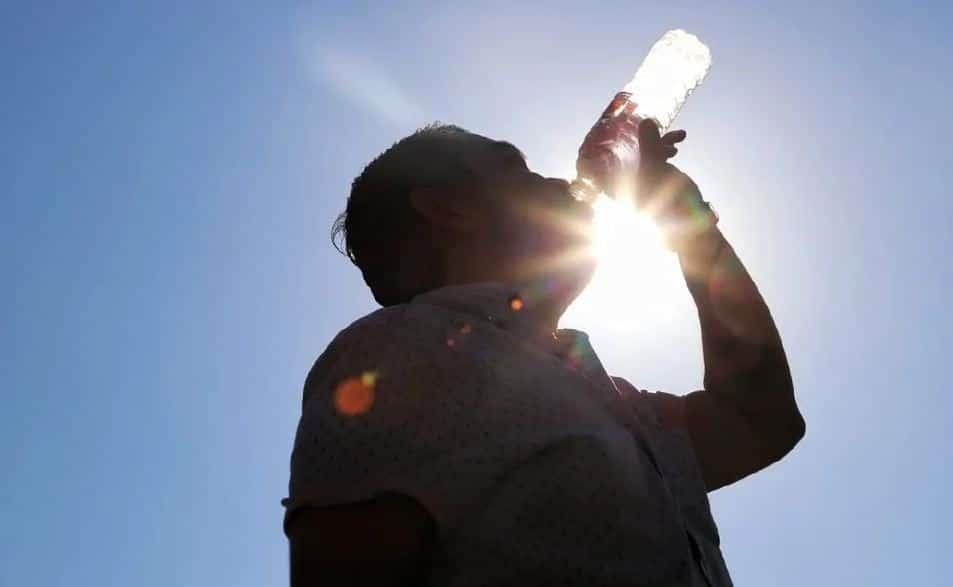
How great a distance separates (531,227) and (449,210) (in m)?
0.21

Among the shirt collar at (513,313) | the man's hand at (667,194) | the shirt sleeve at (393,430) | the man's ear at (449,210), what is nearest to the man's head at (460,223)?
the man's ear at (449,210)

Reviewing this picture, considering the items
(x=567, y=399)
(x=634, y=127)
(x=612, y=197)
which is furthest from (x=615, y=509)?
(x=634, y=127)

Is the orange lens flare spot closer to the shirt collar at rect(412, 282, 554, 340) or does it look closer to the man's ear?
the shirt collar at rect(412, 282, 554, 340)

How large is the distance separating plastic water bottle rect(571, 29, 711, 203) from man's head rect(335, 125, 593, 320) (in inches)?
10.3

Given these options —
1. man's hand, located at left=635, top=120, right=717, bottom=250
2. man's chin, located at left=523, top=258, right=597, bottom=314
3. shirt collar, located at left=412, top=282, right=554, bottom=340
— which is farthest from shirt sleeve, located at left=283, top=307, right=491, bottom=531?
man's hand, located at left=635, top=120, right=717, bottom=250

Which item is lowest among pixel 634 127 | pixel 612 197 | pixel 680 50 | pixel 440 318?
pixel 440 318

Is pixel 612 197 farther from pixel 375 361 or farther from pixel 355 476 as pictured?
pixel 355 476

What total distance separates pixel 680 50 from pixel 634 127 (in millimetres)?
1332

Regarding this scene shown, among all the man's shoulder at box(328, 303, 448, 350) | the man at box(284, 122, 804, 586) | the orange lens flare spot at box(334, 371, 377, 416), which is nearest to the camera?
the man at box(284, 122, 804, 586)

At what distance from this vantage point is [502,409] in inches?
67.2

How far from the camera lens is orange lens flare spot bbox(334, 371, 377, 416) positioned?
166 cm

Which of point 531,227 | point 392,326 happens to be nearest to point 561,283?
point 531,227

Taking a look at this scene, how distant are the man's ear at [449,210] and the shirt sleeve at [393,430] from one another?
58 centimetres

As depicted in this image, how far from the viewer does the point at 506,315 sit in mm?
2057
